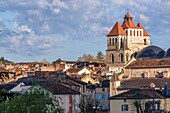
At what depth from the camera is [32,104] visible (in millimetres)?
38625

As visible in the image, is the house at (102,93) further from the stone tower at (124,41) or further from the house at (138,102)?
the stone tower at (124,41)

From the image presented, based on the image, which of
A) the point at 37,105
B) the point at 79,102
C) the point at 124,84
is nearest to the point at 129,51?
the point at 124,84

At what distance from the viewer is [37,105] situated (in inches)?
1507

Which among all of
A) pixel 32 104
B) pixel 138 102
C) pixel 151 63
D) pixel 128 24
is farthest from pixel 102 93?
pixel 128 24

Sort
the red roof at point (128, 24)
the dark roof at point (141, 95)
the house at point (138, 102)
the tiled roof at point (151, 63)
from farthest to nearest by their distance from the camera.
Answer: the red roof at point (128, 24) → the tiled roof at point (151, 63) → the dark roof at point (141, 95) → the house at point (138, 102)

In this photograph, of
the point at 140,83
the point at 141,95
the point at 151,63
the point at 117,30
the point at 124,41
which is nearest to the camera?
the point at 141,95

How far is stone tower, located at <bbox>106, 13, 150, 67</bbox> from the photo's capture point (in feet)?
537

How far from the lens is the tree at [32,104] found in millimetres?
37812

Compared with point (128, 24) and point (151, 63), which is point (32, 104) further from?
point (128, 24)

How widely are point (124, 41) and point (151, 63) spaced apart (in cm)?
3382

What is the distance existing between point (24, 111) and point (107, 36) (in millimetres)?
133736

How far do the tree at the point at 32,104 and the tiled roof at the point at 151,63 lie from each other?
305 ft

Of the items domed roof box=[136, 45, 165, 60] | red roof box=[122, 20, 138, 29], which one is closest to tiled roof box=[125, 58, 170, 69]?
domed roof box=[136, 45, 165, 60]

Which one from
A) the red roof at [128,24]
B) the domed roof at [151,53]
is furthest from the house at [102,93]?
the red roof at [128,24]
